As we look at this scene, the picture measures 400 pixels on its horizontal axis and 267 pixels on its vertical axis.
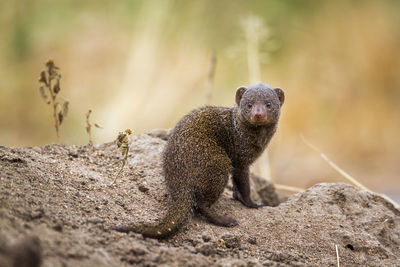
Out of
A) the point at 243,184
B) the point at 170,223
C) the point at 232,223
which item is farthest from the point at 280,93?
the point at 170,223

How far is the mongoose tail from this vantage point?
99.2 inches

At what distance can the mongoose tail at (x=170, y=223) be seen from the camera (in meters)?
2.52

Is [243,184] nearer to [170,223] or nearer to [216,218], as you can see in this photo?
[216,218]

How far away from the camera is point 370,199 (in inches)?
146

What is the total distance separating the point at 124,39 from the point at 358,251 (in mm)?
Result: 5245

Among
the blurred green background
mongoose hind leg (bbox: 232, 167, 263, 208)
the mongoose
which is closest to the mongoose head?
the mongoose

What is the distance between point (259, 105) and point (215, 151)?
53 cm

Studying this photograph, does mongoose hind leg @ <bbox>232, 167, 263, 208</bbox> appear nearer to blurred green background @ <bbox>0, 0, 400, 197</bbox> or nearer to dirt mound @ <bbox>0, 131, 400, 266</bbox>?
dirt mound @ <bbox>0, 131, 400, 266</bbox>

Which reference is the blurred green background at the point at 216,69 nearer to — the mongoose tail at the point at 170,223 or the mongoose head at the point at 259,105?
the mongoose head at the point at 259,105

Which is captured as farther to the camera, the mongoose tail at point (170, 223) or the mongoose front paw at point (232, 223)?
the mongoose front paw at point (232, 223)

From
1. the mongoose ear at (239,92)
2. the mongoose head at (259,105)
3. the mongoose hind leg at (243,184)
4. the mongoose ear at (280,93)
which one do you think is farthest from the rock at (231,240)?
the mongoose ear at (280,93)

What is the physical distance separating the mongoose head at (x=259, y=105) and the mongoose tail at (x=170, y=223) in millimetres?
856

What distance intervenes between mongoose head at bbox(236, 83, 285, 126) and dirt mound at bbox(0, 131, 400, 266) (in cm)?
69

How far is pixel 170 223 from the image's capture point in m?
2.78
